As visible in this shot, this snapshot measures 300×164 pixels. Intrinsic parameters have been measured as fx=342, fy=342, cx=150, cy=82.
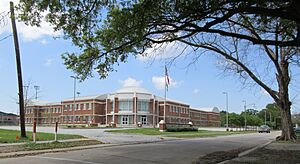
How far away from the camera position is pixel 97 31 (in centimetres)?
1509

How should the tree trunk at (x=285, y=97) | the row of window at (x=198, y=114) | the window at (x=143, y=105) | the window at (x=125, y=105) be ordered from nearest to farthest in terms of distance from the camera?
the tree trunk at (x=285, y=97) < the window at (x=125, y=105) < the window at (x=143, y=105) < the row of window at (x=198, y=114)

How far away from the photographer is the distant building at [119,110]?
84.4 m

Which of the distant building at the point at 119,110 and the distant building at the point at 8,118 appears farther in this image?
the distant building at the point at 8,118

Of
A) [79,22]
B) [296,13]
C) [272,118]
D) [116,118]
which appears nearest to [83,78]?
[79,22]

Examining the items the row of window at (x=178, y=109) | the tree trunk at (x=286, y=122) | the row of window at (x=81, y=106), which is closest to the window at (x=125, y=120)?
the row of window at (x=81, y=106)

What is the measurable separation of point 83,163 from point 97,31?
6.09 meters

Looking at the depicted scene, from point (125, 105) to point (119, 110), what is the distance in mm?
2041

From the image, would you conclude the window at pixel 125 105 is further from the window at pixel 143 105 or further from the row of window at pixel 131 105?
the window at pixel 143 105

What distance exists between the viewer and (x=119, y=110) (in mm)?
85312

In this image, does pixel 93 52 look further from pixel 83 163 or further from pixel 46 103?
pixel 46 103

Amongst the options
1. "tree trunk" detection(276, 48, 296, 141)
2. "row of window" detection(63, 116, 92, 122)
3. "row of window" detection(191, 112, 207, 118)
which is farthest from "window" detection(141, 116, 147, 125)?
"tree trunk" detection(276, 48, 296, 141)

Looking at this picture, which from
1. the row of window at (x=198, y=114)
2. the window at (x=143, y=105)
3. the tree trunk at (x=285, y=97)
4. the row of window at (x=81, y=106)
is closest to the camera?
the tree trunk at (x=285, y=97)

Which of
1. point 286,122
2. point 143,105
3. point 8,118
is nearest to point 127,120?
point 143,105

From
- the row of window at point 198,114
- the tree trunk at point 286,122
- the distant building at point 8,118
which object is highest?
the tree trunk at point 286,122
